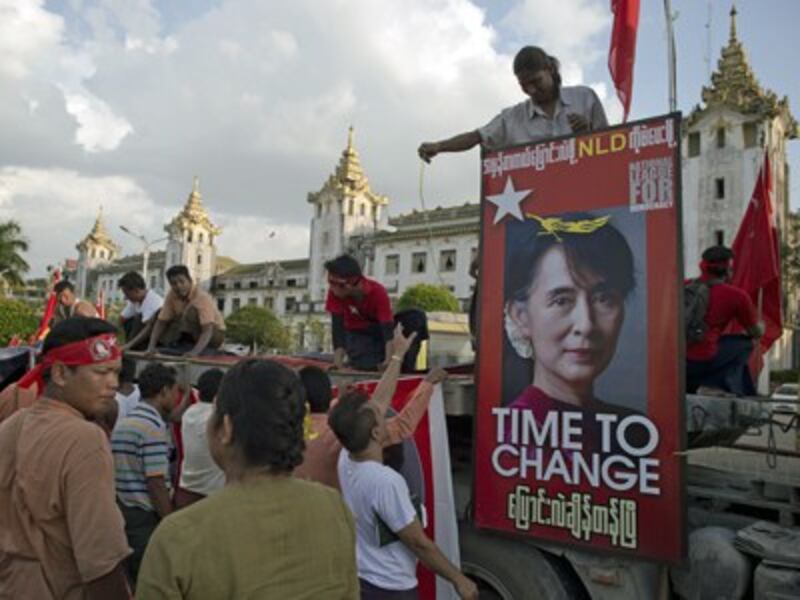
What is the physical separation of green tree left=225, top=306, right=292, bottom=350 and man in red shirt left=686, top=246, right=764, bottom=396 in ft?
180

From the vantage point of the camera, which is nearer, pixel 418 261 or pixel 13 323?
pixel 13 323

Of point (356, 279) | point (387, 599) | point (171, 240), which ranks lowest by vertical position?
point (387, 599)

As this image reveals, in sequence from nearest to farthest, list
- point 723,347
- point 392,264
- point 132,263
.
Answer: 1. point 723,347
2. point 392,264
3. point 132,263

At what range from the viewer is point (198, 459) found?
4.11m

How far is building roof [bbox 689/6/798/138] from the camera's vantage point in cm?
3744

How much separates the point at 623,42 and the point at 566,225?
2330mm

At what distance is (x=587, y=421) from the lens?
3078 mm

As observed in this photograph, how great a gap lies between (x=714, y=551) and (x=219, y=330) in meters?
4.68

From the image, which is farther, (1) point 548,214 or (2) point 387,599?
(1) point 548,214

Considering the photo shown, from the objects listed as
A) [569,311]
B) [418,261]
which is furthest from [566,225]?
[418,261]

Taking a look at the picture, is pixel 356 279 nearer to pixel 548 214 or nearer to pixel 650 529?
pixel 548 214

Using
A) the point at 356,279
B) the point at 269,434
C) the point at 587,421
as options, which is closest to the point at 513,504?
the point at 587,421

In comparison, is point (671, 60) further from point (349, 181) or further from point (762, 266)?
point (349, 181)

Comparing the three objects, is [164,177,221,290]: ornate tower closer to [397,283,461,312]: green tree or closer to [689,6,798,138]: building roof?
[397,283,461,312]: green tree
